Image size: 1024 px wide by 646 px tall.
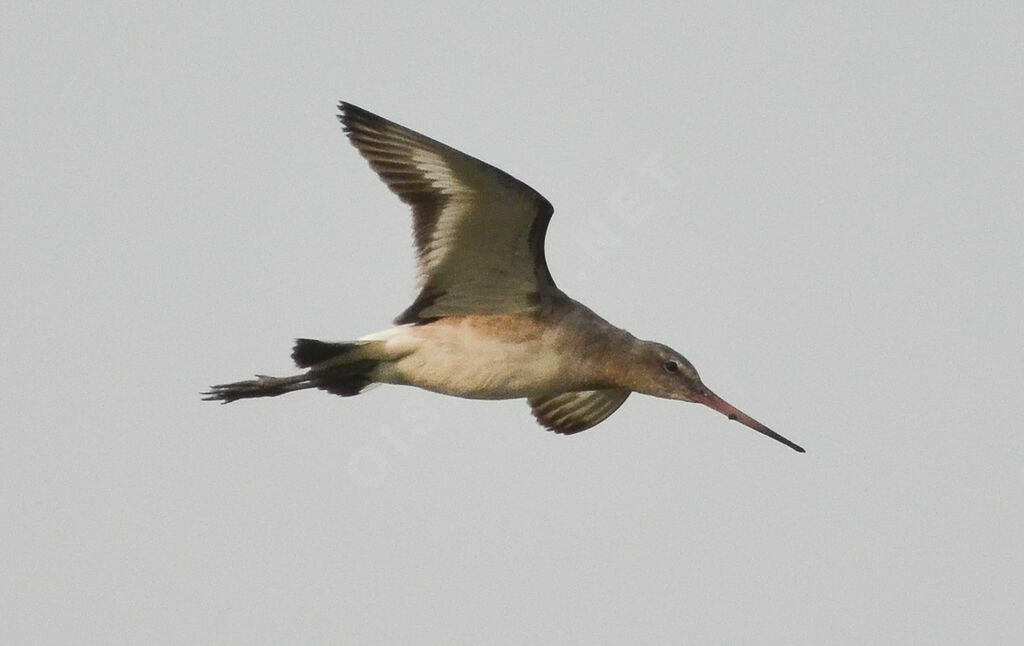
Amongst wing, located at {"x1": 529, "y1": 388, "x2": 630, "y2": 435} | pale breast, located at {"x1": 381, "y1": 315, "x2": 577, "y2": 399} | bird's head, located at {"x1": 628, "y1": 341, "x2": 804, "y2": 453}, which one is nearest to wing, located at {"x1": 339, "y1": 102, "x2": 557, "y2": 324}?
pale breast, located at {"x1": 381, "y1": 315, "x2": 577, "y2": 399}

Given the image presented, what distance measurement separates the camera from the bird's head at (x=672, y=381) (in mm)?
12336

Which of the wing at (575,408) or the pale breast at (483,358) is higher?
the pale breast at (483,358)

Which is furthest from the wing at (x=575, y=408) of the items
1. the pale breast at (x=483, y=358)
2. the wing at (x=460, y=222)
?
the wing at (x=460, y=222)

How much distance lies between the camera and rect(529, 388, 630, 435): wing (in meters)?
13.0

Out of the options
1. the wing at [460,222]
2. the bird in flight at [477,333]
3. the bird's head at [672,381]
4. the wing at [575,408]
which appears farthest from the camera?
the wing at [575,408]

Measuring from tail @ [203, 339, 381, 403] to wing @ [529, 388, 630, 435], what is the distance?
5.19 feet

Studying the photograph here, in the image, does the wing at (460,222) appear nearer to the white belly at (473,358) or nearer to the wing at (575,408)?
the white belly at (473,358)

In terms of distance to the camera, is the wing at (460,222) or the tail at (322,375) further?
the tail at (322,375)

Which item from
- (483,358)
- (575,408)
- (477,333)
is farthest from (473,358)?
(575,408)

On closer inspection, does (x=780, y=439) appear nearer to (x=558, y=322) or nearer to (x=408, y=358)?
(x=558, y=322)

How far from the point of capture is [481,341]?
11.9 meters

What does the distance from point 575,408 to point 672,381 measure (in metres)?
0.98

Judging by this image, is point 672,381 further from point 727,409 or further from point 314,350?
point 314,350

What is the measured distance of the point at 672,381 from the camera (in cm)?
1245
